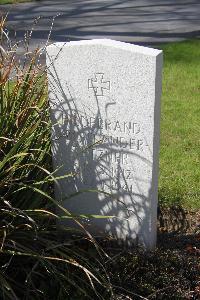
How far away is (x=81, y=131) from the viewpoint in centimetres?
410

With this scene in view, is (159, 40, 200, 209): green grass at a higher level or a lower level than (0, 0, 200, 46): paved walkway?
higher

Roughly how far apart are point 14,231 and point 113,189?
73cm

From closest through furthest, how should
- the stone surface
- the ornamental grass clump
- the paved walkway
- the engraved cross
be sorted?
the ornamental grass clump
the stone surface
the engraved cross
the paved walkway

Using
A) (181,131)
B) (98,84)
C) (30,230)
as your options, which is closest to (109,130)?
(98,84)

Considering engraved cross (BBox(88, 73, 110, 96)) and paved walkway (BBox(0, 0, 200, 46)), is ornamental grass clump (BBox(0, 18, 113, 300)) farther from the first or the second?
paved walkway (BBox(0, 0, 200, 46))

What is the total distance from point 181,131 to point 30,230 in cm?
301

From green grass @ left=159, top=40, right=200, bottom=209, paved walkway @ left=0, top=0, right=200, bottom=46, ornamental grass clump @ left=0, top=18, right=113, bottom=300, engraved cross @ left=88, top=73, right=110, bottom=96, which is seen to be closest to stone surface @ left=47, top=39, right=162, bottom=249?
engraved cross @ left=88, top=73, right=110, bottom=96

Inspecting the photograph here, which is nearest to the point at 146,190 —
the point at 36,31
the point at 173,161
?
the point at 173,161

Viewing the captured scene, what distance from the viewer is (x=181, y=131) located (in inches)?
254

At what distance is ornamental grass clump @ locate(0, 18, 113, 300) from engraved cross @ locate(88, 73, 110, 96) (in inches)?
14.3

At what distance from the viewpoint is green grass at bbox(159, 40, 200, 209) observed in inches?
198

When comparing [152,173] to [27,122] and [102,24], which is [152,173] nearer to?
[27,122]

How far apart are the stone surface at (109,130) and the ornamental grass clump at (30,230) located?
16 centimetres

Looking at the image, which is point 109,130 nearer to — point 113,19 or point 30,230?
point 30,230
